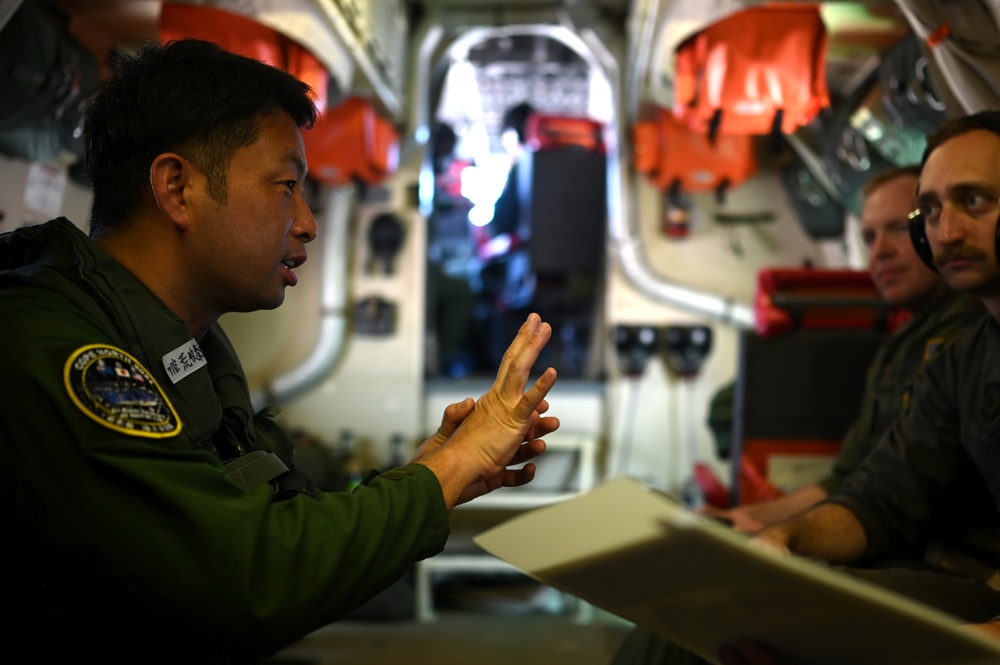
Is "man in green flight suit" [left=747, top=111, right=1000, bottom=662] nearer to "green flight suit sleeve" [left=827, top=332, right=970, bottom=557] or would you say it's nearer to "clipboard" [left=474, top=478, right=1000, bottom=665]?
"green flight suit sleeve" [left=827, top=332, right=970, bottom=557]

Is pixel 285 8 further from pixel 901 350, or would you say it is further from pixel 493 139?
pixel 493 139

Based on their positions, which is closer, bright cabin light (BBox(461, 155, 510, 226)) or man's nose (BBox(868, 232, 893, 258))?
man's nose (BBox(868, 232, 893, 258))

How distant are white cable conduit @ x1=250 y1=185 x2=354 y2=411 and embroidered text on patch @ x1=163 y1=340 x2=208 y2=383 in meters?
3.15

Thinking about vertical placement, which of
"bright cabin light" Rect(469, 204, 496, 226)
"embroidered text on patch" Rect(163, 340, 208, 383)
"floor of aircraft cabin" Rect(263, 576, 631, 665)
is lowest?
"floor of aircraft cabin" Rect(263, 576, 631, 665)

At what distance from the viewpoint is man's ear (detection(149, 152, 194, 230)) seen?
3.93 ft

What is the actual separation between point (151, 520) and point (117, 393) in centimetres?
16

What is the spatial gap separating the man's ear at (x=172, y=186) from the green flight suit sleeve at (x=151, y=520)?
0.30 metres

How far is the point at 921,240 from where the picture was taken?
1677mm

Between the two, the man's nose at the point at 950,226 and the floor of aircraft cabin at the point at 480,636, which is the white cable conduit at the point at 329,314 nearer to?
the floor of aircraft cabin at the point at 480,636

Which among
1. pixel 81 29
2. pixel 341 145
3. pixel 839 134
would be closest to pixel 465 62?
pixel 341 145

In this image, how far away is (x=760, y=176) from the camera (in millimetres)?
4512

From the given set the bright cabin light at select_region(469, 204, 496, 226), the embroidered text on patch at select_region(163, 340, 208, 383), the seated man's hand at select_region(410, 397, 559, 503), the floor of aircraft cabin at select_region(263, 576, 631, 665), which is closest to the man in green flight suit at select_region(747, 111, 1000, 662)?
the seated man's hand at select_region(410, 397, 559, 503)

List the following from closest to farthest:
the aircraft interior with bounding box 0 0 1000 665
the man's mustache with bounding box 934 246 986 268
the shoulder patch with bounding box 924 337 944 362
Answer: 1. the man's mustache with bounding box 934 246 986 268
2. the shoulder patch with bounding box 924 337 944 362
3. the aircraft interior with bounding box 0 0 1000 665

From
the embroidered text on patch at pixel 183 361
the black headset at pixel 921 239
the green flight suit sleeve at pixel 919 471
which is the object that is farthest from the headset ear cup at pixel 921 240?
the embroidered text on patch at pixel 183 361
